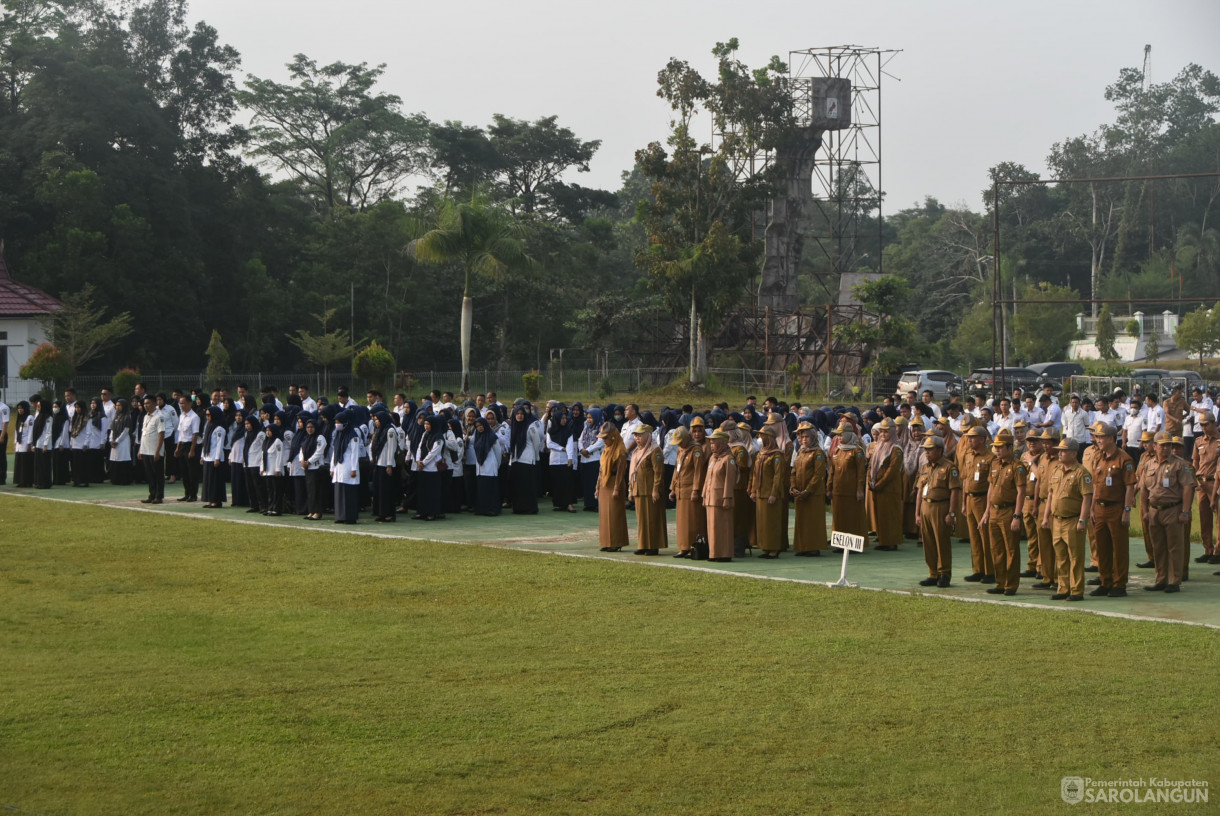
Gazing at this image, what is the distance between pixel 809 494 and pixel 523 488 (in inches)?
232

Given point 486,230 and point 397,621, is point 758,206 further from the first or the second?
point 397,621

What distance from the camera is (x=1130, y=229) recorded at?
6216 cm

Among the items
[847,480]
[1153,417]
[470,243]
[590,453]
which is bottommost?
[847,480]

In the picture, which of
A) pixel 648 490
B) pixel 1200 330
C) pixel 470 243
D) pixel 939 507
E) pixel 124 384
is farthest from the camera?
pixel 1200 330

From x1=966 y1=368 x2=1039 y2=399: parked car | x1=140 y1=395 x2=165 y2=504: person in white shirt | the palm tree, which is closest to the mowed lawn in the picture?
x1=140 y1=395 x2=165 y2=504: person in white shirt

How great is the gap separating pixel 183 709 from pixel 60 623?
3.25 meters

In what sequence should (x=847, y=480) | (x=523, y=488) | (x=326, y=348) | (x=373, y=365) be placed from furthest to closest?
(x=326, y=348) → (x=373, y=365) → (x=523, y=488) → (x=847, y=480)

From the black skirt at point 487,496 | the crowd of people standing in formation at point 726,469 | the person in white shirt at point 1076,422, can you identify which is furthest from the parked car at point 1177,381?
the black skirt at point 487,496

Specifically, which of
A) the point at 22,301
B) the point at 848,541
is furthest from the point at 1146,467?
the point at 22,301

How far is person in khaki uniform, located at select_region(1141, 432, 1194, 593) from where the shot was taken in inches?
496

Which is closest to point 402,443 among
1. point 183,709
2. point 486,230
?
point 183,709

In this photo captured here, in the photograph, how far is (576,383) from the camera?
4262 cm

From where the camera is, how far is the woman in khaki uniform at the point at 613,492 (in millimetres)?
15359

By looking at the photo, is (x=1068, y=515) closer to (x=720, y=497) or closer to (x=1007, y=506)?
(x=1007, y=506)
